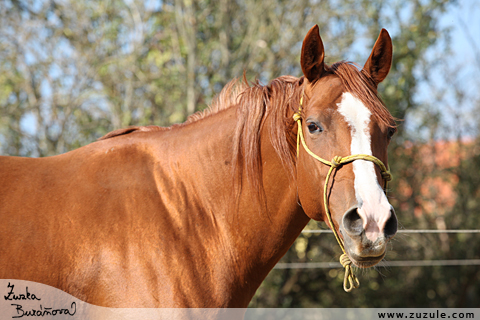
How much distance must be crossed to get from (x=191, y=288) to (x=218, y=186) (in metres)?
0.56

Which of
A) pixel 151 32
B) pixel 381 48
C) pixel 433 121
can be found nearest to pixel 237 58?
pixel 151 32

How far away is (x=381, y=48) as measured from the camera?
7.43ft

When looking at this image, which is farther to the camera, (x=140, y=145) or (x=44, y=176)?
(x=140, y=145)

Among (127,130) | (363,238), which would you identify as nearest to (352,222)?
(363,238)

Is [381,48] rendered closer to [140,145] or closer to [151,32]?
[140,145]

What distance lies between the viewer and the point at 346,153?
189 centimetres

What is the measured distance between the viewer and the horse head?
5.65 feet

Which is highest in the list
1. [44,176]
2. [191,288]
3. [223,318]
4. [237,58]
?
[237,58]

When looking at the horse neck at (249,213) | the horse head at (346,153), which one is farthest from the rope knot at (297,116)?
the horse neck at (249,213)

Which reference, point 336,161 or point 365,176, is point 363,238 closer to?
point 365,176

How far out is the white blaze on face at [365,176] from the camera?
1.69 metres

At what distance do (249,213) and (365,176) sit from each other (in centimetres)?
66
